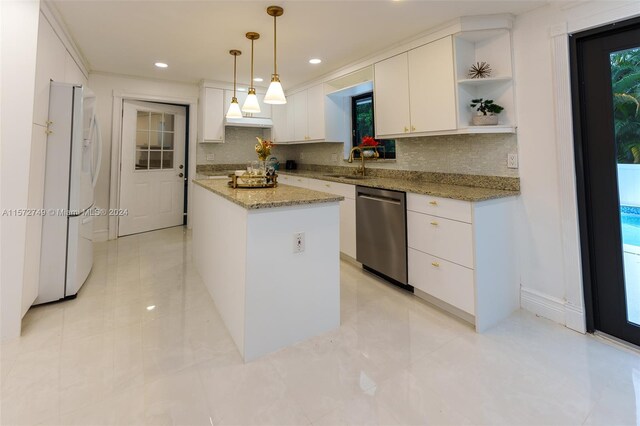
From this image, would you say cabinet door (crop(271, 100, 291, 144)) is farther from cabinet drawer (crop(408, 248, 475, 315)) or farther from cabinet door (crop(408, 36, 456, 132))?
cabinet drawer (crop(408, 248, 475, 315))

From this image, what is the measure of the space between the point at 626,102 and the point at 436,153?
1.36 m

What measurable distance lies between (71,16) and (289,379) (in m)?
3.31

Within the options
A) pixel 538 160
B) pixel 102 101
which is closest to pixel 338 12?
pixel 538 160

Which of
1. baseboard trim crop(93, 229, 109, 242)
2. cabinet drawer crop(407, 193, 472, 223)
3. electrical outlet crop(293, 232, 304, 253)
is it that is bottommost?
electrical outlet crop(293, 232, 304, 253)

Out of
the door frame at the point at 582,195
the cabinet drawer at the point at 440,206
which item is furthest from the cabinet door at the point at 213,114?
the door frame at the point at 582,195

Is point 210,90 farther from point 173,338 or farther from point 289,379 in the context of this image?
point 289,379

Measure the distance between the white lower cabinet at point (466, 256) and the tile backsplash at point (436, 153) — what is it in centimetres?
42

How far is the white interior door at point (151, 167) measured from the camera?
4371 millimetres

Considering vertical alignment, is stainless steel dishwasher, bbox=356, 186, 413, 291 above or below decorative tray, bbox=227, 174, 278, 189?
below

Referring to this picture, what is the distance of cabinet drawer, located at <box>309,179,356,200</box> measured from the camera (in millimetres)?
3154

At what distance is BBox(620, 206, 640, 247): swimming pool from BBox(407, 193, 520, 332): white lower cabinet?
615 millimetres

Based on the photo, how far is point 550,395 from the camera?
146 centimetres

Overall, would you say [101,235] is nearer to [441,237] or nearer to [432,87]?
[441,237]

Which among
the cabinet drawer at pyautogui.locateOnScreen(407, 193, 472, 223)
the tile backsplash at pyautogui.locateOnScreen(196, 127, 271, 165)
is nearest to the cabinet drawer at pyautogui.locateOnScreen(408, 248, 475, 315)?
the cabinet drawer at pyautogui.locateOnScreen(407, 193, 472, 223)
